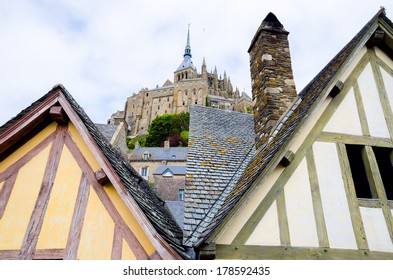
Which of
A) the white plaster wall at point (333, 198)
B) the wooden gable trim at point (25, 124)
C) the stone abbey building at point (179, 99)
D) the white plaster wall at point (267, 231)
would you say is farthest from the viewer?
the stone abbey building at point (179, 99)

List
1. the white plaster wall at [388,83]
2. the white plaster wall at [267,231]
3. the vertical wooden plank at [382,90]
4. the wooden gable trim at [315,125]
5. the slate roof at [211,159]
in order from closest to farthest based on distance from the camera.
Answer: the wooden gable trim at [315,125] < the white plaster wall at [267,231] < the vertical wooden plank at [382,90] < the white plaster wall at [388,83] < the slate roof at [211,159]

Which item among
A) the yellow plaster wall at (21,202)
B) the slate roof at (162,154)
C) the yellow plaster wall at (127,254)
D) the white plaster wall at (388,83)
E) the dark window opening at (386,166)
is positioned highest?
the slate roof at (162,154)

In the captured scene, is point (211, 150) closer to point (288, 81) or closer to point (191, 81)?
point (288, 81)

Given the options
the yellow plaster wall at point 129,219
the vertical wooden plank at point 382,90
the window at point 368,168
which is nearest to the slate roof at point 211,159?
the yellow plaster wall at point 129,219

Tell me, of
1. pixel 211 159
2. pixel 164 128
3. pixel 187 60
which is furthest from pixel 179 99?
pixel 211 159

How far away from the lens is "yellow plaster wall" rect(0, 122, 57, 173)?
413cm

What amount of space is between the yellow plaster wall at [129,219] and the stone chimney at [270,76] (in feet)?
9.22

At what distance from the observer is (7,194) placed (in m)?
3.90

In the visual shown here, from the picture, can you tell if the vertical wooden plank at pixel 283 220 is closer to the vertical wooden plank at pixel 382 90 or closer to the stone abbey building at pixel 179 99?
the vertical wooden plank at pixel 382 90

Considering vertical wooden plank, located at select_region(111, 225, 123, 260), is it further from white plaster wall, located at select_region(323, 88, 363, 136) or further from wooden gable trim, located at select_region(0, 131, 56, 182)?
white plaster wall, located at select_region(323, 88, 363, 136)

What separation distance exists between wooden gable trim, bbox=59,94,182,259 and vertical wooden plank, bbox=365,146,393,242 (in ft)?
9.07

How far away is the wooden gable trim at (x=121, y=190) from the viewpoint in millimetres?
3125

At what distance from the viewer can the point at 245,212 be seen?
349cm

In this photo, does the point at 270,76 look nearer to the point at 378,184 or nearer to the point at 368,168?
the point at 368,168
